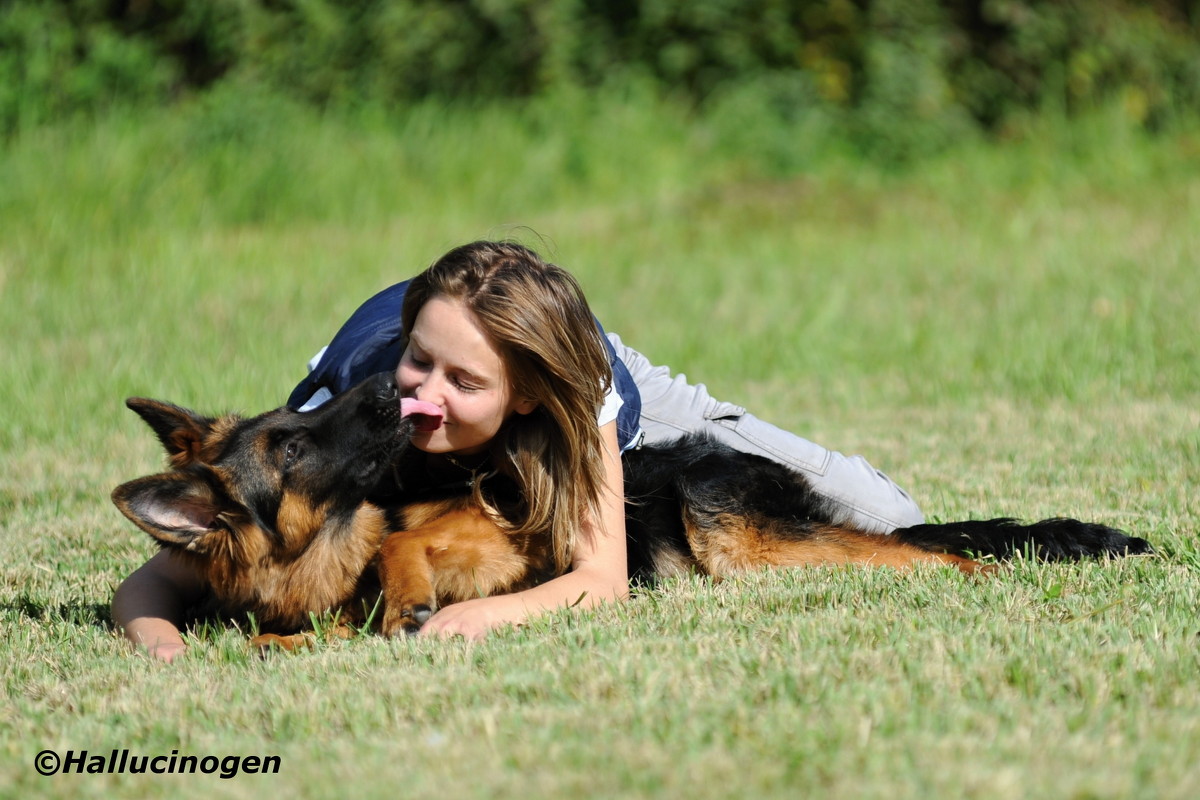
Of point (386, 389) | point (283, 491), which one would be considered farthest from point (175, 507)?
point (386, 389)

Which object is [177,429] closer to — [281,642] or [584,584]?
[281,642]

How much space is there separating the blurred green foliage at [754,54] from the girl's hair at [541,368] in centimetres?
1099

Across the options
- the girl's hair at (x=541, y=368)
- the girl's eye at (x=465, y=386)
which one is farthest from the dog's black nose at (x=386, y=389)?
the girl's hair at (x=541, y=368)

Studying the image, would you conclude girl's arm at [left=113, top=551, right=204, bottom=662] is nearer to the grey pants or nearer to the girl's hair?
the girl's hair

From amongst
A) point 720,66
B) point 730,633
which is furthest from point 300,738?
point 720,66

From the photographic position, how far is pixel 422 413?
3877 millimetres

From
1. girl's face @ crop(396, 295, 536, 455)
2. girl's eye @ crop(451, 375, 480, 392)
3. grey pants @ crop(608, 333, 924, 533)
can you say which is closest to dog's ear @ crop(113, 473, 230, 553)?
girl's face @ crop(396, 295, 536, 455)

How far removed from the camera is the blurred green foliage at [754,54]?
1473cm

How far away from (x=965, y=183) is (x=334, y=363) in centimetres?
1025

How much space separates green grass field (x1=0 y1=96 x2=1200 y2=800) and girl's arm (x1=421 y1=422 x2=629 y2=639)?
11 centimetres

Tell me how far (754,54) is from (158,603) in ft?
42.8

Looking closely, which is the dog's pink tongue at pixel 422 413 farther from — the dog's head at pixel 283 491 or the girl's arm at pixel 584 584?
the girl's arm at pixel 584 584

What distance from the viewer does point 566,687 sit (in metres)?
3.09

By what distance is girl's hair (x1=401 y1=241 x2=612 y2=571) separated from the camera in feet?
12.8
